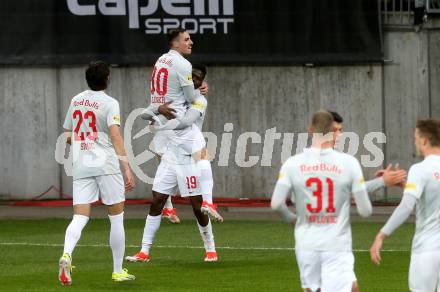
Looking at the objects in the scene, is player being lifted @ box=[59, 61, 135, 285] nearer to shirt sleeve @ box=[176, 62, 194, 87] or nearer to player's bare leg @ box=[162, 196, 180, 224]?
shirt sleeve @ box=[176, 62, 194, 87]

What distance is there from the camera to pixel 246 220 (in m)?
20.6

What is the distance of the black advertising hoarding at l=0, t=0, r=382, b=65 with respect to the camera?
23047 mm

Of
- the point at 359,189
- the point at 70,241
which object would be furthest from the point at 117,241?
the point at 359,189

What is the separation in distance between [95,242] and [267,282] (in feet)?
14.9

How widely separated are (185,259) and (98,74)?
3269 mm

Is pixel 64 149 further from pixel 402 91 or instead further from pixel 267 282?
pixel 267 282

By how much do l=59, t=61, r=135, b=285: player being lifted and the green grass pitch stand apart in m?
0.52

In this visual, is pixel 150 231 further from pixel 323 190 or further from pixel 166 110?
pixel 323 190

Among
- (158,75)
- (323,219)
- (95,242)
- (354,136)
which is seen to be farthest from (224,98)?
(323,219)

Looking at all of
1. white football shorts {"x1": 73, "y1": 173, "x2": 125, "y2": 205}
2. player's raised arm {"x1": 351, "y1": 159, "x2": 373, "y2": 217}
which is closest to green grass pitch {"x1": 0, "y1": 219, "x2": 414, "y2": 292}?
white football shorts {"x1": 73, "y1": 173, "x2": 125, "y2": 205}

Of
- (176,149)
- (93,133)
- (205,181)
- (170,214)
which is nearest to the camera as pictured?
(93,133)

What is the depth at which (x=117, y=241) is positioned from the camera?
44.8 feet

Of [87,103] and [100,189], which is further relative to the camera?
[100,189]

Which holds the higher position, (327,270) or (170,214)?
(327,270)
